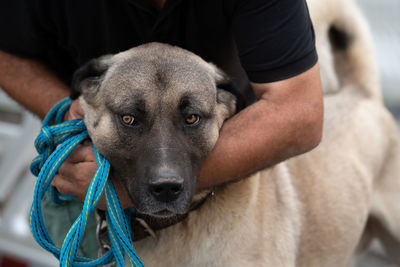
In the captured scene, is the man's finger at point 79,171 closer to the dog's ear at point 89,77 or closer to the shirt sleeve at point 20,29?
the dog's ear at point 89,77

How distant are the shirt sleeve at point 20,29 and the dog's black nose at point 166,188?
3.61ft

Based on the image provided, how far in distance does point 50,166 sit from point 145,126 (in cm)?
40

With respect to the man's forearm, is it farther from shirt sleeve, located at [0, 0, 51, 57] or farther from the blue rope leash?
the blue rope leash

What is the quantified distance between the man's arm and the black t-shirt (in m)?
0.06

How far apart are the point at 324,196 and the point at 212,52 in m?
0.97

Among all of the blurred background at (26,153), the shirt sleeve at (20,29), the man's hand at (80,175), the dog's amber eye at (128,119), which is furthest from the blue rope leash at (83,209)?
the blurred background at (26,153)

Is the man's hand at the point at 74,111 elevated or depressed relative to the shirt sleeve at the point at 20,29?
depressed

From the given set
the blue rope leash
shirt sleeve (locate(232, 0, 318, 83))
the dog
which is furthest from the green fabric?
shirt sleeve (locate(232, 0, 318, 83))

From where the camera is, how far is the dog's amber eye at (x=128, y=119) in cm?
186

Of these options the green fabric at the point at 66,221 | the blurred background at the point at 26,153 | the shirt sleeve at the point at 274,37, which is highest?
the shirt sleeve at the point at 274,37

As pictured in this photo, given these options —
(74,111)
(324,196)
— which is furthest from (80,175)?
(324,196)

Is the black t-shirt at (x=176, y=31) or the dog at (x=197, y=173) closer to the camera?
the dog at (x=197, y=173)

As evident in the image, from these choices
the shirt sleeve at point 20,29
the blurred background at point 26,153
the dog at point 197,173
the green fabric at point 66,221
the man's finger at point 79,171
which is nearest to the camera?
the dog at point 197,173

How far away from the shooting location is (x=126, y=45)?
2.35 m
